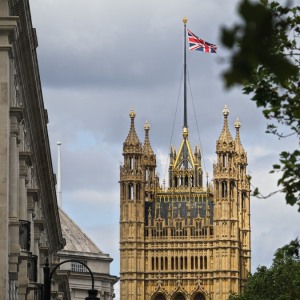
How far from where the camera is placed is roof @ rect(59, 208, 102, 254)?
134 meters

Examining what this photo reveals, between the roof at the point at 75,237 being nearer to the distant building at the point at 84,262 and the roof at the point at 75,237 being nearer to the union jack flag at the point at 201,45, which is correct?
the distant building at the point at 84,262

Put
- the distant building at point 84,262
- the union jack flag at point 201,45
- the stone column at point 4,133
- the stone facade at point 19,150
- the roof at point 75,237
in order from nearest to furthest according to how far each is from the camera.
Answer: the stone column at point 4,133 → the stone facade at point 19,150 → the distant building at point 84,262 → the roof at point 75,237 → the union jack flag at point 201,45

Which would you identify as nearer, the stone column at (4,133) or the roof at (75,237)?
the stone column at (4,133)

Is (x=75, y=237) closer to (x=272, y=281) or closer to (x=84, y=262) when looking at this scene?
(x=84, y=262)

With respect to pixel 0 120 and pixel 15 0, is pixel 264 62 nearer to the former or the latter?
pixel 0 120

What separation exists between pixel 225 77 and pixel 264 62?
0.25m

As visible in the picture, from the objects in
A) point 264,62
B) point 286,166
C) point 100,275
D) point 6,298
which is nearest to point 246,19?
point 264,62

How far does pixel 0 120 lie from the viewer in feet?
94.2

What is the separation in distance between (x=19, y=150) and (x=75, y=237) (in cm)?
10307

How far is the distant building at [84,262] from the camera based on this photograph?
404 ft

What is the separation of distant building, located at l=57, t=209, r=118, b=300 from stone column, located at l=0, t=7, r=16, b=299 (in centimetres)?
9144

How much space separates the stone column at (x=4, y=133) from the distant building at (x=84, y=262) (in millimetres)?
91442

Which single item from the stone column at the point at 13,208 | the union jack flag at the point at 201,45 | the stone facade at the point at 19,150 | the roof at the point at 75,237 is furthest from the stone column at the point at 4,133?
the union jack flag at the point at 201,45

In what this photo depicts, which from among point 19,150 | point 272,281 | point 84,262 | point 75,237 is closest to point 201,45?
point 75,237
